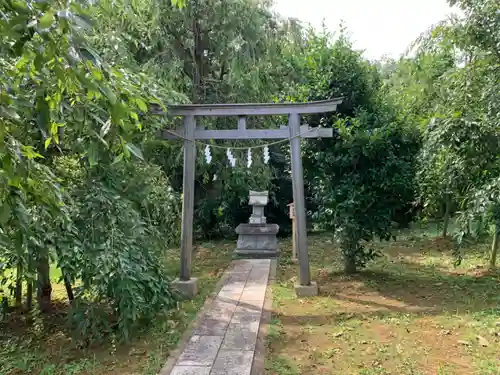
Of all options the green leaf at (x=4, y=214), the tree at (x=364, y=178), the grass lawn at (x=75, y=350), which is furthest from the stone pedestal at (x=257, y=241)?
the green leaf at (x=4, y=214)

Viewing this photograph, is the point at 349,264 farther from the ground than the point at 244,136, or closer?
closer

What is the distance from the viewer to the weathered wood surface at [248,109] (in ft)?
18.8

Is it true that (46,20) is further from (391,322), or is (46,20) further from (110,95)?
(391,322)

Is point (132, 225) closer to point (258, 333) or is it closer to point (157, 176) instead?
point (157, 176)

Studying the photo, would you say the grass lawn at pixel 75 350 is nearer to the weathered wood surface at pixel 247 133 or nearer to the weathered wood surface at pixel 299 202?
the weathered wood surface at pixel 299 202

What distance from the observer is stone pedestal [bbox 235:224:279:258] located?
360 inches

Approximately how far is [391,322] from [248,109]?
10.1ft

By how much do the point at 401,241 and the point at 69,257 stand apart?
28.2 feet

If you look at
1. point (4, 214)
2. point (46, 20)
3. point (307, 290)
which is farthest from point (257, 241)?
point (46, 20)

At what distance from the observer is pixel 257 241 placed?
933 cm

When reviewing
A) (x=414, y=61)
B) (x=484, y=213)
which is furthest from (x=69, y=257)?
(x=414, y=61)

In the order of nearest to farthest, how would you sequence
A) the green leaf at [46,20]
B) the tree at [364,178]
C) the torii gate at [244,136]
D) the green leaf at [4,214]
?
the green leaf at [46,20]
the green leaf at [4,214]
the torii gate at [244,136]
the tree at [364,178]

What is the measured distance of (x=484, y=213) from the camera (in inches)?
184

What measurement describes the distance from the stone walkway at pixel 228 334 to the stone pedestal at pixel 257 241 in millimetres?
2210
